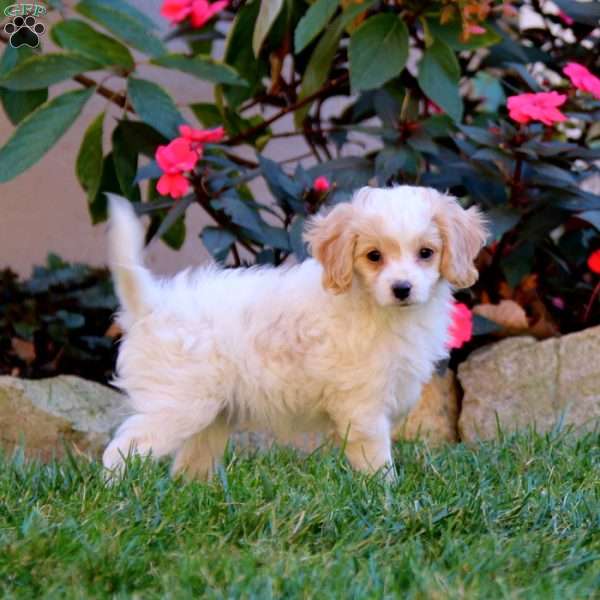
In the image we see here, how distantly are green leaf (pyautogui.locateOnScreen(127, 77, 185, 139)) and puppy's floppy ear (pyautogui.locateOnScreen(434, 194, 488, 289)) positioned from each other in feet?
5.13

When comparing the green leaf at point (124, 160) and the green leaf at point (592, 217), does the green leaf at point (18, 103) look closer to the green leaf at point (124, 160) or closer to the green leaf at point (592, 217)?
the green leaf at point (124, 160)

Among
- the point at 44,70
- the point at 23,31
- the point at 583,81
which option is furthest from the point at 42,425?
the point at 583,81

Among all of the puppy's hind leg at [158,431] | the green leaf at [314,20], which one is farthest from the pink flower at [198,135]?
the puppy's hind leg at [158,431]

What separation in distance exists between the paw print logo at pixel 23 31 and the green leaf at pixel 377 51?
149cm

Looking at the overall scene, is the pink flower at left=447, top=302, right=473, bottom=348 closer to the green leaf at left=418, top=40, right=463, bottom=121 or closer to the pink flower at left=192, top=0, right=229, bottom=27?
the green leaf at left=418, top=40, right=463, bottom=121

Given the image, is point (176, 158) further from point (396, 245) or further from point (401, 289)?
point (401, 289)

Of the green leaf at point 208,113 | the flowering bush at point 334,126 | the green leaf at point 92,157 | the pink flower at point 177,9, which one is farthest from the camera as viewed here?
the green leaf at point 208,113

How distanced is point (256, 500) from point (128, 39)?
97.7 inches

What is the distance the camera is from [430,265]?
386 cm

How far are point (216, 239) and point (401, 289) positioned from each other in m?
1.29

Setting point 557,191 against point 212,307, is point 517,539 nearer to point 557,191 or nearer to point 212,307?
point 212,307

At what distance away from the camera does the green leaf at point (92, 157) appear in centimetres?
528

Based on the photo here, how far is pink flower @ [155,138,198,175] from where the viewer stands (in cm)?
473

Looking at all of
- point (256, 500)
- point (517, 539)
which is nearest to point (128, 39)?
point (256, 500)
